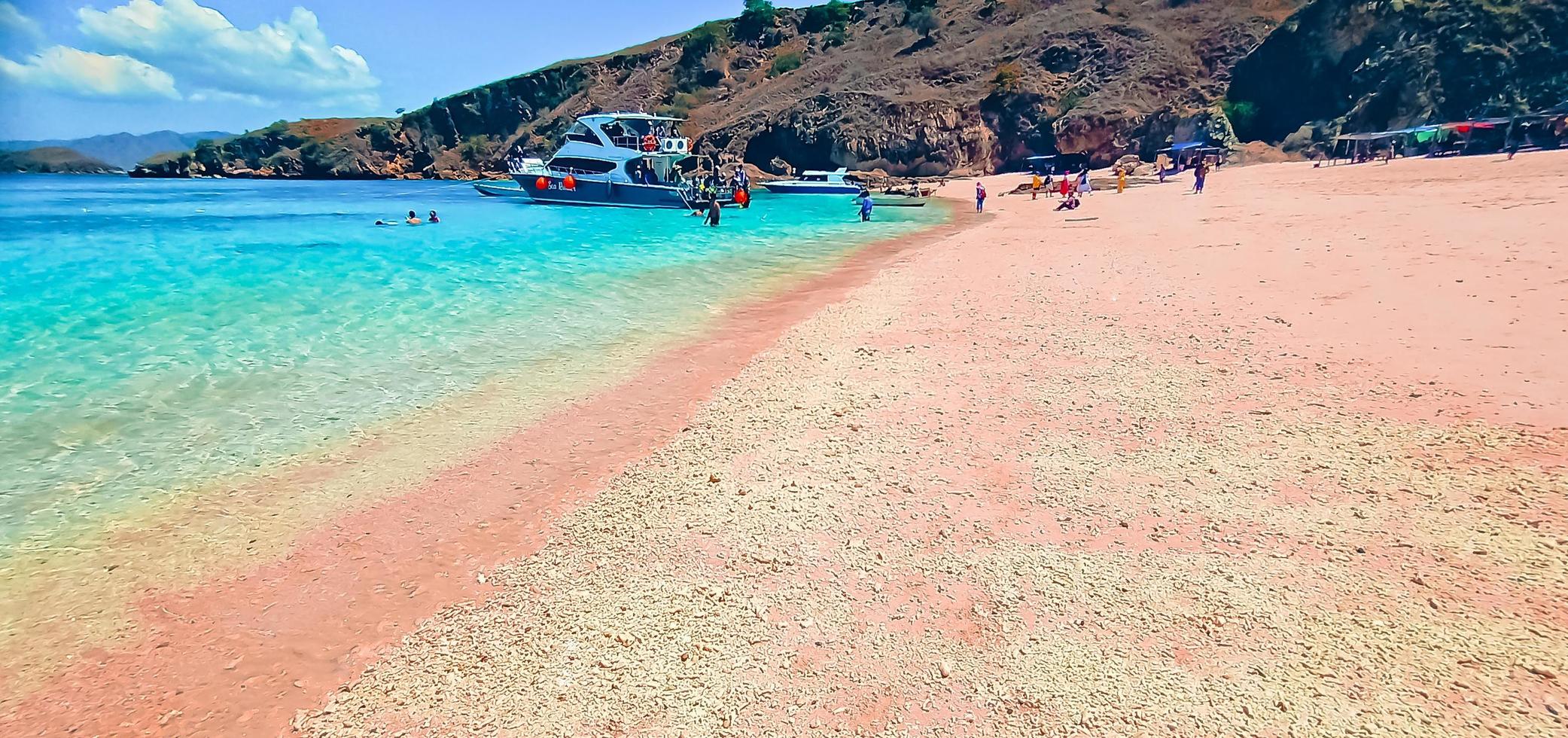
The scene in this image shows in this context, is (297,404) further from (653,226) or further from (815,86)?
(815,86)

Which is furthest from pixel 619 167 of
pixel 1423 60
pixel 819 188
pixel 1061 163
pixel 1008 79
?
pixel 1423 60

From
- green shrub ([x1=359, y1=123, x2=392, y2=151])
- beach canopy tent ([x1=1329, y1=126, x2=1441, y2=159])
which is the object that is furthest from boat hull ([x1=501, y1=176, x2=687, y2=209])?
green shrub ([x1=359, y1=123, x2=392, y2=151])

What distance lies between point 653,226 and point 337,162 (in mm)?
109487

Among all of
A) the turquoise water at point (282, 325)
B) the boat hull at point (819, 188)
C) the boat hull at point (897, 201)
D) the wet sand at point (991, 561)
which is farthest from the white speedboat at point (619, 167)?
the wet sand at point (991, 561)

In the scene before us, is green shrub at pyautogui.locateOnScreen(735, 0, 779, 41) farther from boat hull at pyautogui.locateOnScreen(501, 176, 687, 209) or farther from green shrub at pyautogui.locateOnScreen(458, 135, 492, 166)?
Answer: boat hull at pyautogui.locateOnScreen(501, 176, 687, 209)

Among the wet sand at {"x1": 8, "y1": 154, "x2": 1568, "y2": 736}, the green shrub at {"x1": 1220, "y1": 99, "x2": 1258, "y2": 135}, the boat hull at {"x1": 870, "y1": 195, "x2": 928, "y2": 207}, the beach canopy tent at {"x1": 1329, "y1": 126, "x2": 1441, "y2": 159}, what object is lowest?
the wet sand at {"x1": 8, "y1": 154, "x2": 1568, "y2": 736}

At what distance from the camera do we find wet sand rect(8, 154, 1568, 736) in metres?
2.97

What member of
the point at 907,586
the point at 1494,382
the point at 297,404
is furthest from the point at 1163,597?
the point at 297,404

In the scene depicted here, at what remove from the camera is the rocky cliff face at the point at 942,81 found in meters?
59.0

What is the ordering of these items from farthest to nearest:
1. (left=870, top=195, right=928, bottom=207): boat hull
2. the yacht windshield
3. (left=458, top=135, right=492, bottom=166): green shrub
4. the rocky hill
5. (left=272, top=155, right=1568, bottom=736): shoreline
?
the rocky hill
(left=458, top=135, right=492, bottom=166): green shrub
the yacht windshield
(left=870, top=195, right=928, bottom=207): boat hull
(left=272, top=155, right=1568, bottom=736): shoreline

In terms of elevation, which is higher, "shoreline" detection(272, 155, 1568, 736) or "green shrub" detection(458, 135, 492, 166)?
"green shrub" detection(458, 135, 492, 166)

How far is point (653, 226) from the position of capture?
3011 centimetres

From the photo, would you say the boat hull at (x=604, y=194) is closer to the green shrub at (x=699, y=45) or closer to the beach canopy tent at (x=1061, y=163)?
the beach canopy tent at (x=1061, y=163)

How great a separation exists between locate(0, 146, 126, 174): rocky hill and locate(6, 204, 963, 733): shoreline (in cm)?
21994
